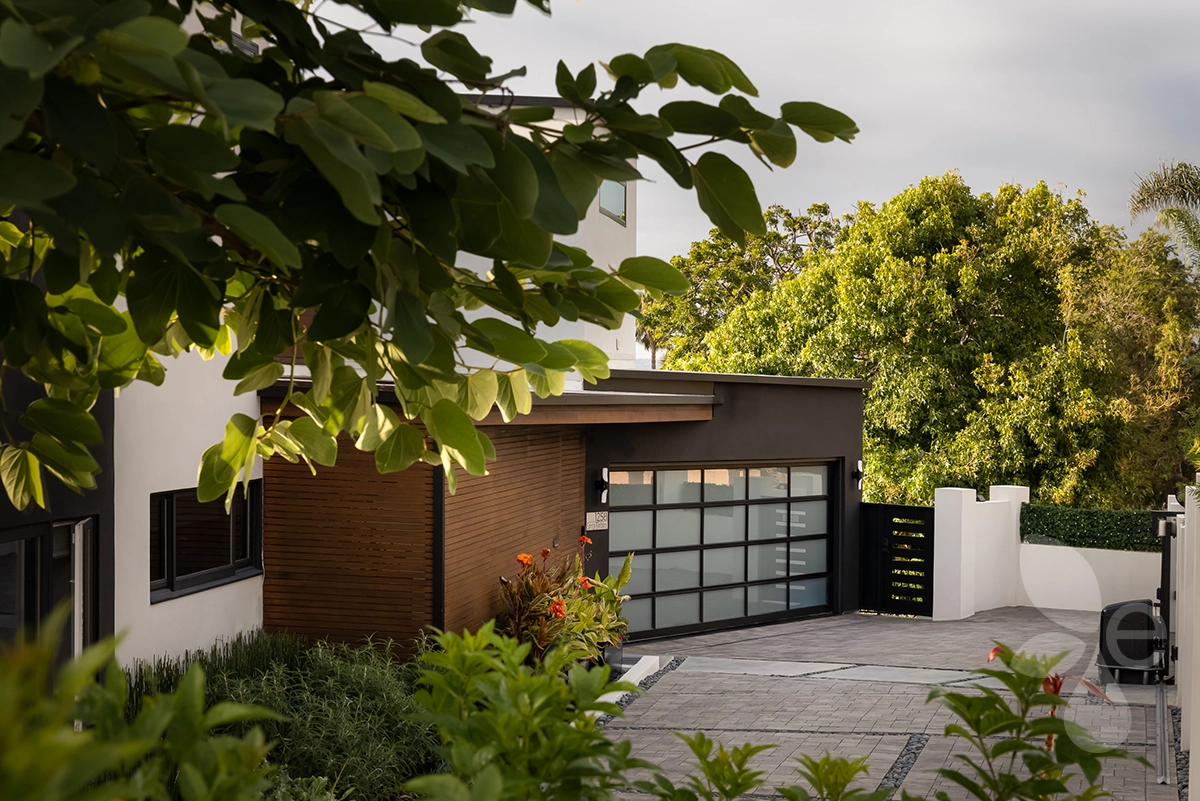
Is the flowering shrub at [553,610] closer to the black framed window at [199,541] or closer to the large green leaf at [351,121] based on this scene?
the black framed window at [199,541]

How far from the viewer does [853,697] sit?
427 inches

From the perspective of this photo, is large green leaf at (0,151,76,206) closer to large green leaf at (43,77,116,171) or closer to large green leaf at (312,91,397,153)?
large green leaf at (43,77,116,171)

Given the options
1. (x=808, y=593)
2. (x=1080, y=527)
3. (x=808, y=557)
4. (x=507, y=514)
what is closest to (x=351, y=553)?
(x=507, y=514)

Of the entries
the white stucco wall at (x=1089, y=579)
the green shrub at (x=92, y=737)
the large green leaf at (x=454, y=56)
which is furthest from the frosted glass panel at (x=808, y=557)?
the green shrub at (x=92, y=737)

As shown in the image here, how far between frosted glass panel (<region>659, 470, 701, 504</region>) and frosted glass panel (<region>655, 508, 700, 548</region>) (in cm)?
14

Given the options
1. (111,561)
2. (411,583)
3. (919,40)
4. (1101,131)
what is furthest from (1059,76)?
(111,561)

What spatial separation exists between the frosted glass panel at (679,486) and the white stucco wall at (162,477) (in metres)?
7.01

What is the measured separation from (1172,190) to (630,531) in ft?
58.2

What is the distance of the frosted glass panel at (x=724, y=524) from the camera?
1475 centimetres

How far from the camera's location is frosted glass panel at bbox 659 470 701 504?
14.4 meters

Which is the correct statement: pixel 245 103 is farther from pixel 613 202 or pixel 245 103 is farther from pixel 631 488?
pixel 613 202

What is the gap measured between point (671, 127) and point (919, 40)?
1356 inches

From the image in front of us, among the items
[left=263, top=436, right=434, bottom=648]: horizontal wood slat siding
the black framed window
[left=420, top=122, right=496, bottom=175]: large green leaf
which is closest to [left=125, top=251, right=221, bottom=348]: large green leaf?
[left=420, top=122, right=496, bottom=175]: large green leaf

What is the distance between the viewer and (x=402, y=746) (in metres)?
6.91
